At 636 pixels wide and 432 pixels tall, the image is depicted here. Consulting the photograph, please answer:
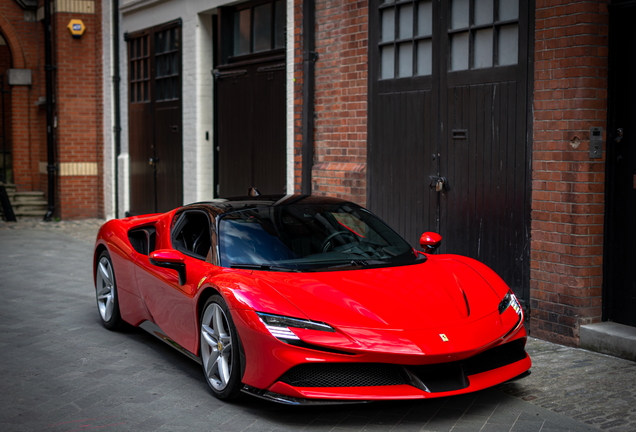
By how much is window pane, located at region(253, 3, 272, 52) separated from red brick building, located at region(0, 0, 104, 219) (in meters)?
6.85

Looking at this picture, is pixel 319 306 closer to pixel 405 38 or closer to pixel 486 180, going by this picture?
pixel 486 180

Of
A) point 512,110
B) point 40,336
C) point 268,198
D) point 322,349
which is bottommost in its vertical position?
point 40,336

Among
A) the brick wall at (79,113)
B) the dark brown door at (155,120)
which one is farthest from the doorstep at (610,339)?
the brick wall at (79,113)

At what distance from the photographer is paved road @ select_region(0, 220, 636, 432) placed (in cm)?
439

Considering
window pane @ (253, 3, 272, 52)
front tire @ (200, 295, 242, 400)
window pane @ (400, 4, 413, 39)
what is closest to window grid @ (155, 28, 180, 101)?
window pane @ (253, 3, 272, 52)

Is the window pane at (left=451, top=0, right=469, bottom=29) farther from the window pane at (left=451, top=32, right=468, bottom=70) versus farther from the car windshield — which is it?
the car windshield

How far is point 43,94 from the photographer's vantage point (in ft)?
61.3

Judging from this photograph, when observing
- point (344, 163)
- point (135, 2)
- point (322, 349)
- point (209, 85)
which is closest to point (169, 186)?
point (209, 85)

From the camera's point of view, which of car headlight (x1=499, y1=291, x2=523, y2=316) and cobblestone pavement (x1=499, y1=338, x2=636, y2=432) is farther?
car headlight (x1=499, y1=291, x2=523, y2=316)

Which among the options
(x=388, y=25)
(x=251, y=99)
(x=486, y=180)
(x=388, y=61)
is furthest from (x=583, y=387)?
(x=251, y=99)

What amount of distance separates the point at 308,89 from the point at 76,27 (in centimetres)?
927

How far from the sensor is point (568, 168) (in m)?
6.25

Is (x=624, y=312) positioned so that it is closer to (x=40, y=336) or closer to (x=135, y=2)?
(x=40, y=336)

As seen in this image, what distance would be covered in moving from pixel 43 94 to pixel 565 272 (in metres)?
15.5
